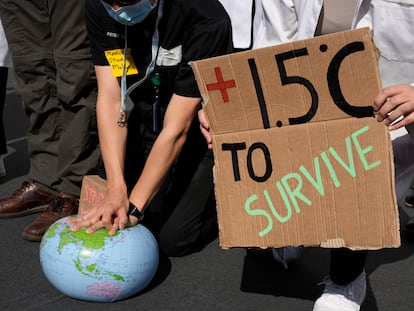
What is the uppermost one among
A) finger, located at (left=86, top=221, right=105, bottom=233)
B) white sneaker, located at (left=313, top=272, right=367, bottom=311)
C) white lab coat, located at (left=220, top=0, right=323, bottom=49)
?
white lab coat, located at (left=220, top=0, right=323, bottom=49)

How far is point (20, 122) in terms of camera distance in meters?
5.46

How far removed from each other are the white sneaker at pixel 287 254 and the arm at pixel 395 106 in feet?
3.07

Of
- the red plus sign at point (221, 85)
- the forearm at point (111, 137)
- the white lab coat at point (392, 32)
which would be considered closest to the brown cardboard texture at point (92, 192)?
the forearm at point (111, 137)

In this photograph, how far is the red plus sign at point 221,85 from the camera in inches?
77.4

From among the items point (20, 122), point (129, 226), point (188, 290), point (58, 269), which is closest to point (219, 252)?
point (188, 290)

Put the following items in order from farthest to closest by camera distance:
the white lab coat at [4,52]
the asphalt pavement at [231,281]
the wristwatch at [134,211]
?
the white lab coat at [4,52], the wristwatch at [134,211], the asphalt pavement at [231,281]

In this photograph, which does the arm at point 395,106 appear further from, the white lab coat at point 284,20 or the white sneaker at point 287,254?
the white sneaker at point 287,254

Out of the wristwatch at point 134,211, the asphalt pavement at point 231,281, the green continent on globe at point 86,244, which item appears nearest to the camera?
the green continent on globe at point 86,244

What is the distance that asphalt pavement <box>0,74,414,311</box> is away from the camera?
2.37 meters

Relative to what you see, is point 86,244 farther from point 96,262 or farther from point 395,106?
point 395,106

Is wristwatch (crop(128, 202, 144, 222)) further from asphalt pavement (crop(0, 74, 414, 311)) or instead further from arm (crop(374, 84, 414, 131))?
arm (crop(374, 84, 414, 131))

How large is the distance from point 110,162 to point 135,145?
363 millimetres

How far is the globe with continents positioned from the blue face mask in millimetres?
786

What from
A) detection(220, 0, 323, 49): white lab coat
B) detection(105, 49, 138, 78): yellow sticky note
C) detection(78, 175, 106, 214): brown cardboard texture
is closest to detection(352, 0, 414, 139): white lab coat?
detection(220, 0, 323, 49): white lab coat
